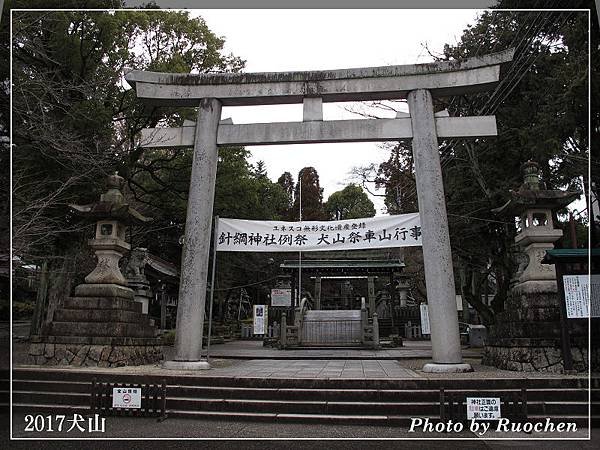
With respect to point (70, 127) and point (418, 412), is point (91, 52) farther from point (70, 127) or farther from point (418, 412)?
point (418, 412)

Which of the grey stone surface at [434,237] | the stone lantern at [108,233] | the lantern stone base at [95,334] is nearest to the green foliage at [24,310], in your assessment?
the stone lantern at [108,233]

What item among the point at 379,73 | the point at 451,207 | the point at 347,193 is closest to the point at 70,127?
the point at 379,73

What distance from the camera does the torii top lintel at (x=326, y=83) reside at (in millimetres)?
9656

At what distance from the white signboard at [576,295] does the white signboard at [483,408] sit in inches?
142

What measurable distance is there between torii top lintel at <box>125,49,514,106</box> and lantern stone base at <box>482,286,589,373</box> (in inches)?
187

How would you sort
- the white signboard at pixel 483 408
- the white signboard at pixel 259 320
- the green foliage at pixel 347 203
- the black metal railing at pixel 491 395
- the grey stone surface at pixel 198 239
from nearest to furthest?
the white signboard at pixel 483 408
the black metal railing at pixel 491 395
the grey stone surface at pixel 198 239
the white signboard at pixel 259 320
the green foliage at pixel 347 203

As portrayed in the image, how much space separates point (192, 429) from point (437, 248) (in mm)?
5699

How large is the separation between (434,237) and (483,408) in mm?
3970

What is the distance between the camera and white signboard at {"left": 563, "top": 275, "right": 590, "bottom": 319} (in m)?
8.23

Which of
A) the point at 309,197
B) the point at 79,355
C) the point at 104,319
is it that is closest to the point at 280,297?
the point at 104,319

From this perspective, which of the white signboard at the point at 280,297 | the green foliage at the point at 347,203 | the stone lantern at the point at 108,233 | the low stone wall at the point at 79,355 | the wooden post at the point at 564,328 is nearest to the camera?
the wooden post at the point at 564,328

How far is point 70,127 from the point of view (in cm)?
1161

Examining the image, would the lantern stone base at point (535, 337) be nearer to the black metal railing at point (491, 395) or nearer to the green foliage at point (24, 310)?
the black metal railing at point (491, 395)

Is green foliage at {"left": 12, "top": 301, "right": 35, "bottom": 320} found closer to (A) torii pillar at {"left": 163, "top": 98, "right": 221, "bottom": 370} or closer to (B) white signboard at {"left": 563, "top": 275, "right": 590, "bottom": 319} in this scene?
(A) torii pillar at {"left": 163, "top": 98, "right": 221, "bottom": 370}
